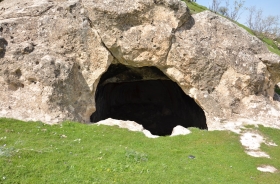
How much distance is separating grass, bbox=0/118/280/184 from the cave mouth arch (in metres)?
7.72

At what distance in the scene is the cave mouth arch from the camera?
21984mm

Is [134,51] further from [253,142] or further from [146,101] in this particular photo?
[146,101]

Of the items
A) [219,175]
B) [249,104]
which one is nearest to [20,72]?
[219,175]

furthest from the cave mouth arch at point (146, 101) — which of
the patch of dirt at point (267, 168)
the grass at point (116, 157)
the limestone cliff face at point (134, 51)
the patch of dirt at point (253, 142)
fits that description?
the patch of dirt at point (267, 168)

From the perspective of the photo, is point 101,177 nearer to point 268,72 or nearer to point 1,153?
point 1,153

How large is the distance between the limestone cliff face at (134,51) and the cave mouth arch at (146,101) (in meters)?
4.47

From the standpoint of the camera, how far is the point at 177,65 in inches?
665

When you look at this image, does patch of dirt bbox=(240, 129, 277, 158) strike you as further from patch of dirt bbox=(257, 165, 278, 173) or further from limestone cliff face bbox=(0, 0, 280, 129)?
limestone cliff face bbox=(0, 0, 280, 129)

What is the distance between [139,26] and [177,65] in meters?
3.01

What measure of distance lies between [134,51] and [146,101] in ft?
42.6

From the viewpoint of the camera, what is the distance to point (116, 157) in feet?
35.7

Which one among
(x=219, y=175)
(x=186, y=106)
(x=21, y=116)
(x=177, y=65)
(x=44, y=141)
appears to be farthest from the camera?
(x=186, y=106)

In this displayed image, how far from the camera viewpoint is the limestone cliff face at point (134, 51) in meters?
15.3

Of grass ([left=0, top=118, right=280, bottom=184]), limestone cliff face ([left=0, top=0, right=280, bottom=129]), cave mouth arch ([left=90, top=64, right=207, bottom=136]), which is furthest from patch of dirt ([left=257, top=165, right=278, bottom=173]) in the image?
cave mouth arch ([left=90, top=64, right=207, bottom=136])
